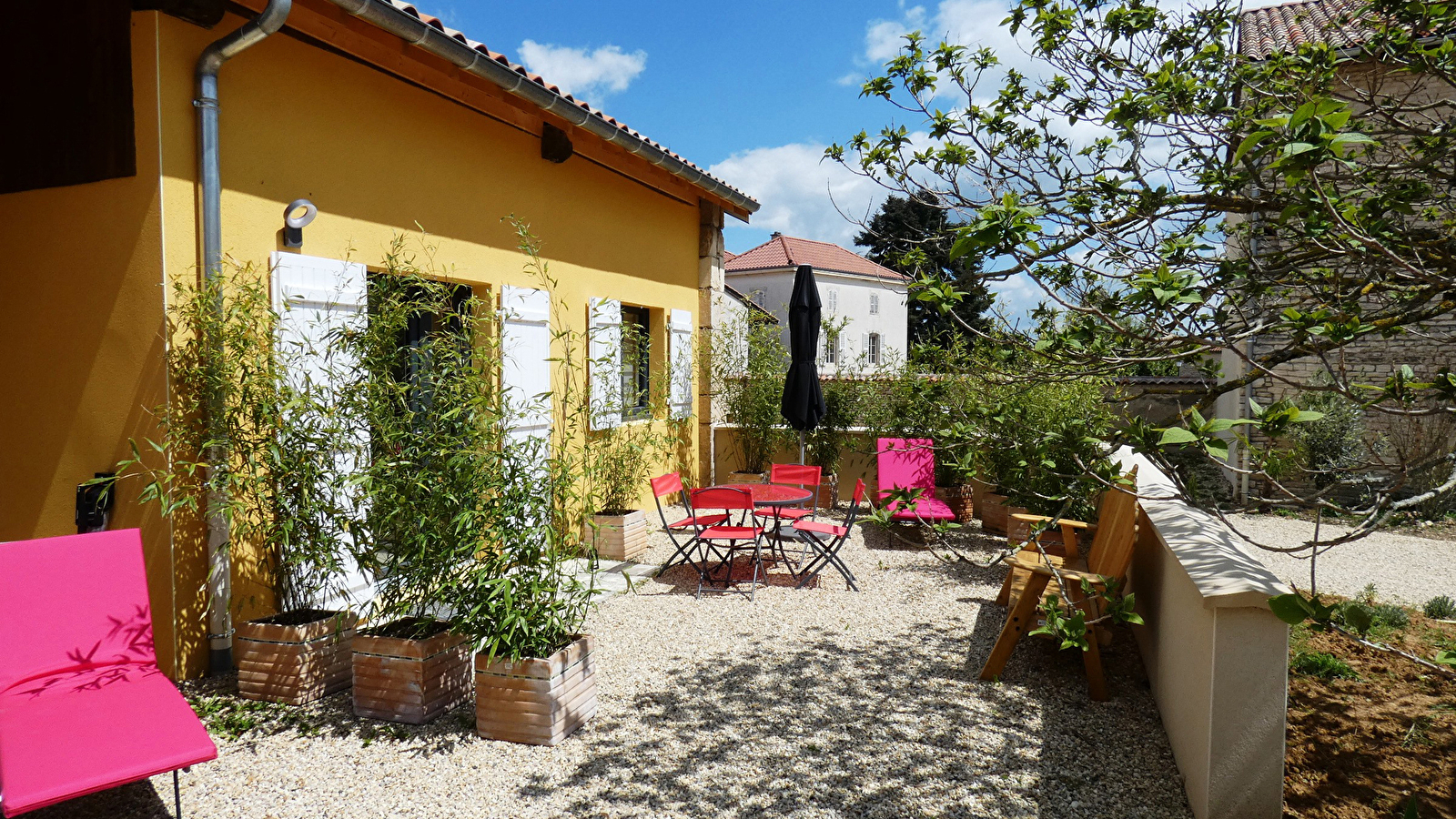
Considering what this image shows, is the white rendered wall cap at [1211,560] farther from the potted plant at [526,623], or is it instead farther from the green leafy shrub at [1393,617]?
the potted plant at [526,623]

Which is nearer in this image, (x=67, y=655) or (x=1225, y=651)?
(x=1225, y=651)

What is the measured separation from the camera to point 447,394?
3.74m

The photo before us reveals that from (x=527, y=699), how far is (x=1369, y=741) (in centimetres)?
332

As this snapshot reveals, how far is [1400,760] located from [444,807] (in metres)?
3.48

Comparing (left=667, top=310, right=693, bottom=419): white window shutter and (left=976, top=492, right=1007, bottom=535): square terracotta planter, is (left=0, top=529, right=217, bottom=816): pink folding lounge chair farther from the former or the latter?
(left=976, top=492, right=1007, bottom=535): square terracotta planter

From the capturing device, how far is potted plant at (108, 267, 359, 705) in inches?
146

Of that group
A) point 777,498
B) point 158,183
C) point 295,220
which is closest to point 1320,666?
point 777,498

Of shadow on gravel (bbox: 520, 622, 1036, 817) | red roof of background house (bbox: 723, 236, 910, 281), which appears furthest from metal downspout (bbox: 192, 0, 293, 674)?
red roof of background house (bbox: 723, 236, 910, 281)

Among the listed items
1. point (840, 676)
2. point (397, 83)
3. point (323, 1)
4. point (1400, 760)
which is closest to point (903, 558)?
point (840, 676)

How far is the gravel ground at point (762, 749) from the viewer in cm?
292

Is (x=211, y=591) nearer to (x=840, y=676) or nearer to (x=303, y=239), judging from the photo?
(x=303, y=239)

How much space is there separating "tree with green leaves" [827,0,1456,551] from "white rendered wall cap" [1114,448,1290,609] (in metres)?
0.35

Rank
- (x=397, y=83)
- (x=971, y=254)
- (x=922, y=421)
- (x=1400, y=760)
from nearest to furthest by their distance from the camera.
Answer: (x=971, y=254), (x=1400, y=760), (x=397, y=83), (x=922, y=421)

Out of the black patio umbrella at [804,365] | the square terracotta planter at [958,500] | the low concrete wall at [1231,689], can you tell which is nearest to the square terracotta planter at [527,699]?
the low concrete wall at [1231,689]
